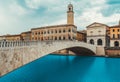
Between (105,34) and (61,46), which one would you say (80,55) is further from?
(61,46)

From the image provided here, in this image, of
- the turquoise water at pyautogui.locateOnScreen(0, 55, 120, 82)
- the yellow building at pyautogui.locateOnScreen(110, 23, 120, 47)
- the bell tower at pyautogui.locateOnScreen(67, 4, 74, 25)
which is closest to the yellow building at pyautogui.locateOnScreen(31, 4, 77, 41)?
the bell tower at pyautogui.locateOnScreen(67, 4, 74, 25)

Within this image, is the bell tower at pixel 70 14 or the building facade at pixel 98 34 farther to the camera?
the bell tower at pixel 70 14

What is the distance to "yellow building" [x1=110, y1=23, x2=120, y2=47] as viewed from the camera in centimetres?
→ 6291

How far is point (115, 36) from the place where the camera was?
210ft

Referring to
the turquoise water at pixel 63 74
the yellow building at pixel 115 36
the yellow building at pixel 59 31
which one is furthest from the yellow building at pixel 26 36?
the turquoise water at pixel 63 74

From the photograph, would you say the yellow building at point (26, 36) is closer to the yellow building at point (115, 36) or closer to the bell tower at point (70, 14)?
the bell tower at point (70, 14)

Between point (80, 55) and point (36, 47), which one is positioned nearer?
point (36, 47)

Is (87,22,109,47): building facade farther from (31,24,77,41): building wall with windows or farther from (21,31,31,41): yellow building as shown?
(21,31,31,41): yellow building

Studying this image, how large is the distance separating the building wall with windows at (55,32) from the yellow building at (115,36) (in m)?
13.3

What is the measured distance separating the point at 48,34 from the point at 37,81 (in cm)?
5257

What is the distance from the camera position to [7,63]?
17359mm

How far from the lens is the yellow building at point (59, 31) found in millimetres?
68875

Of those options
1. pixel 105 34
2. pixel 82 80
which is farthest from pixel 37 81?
pixel 105 34

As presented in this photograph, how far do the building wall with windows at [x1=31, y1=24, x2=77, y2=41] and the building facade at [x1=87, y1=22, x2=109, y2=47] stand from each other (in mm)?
6174
